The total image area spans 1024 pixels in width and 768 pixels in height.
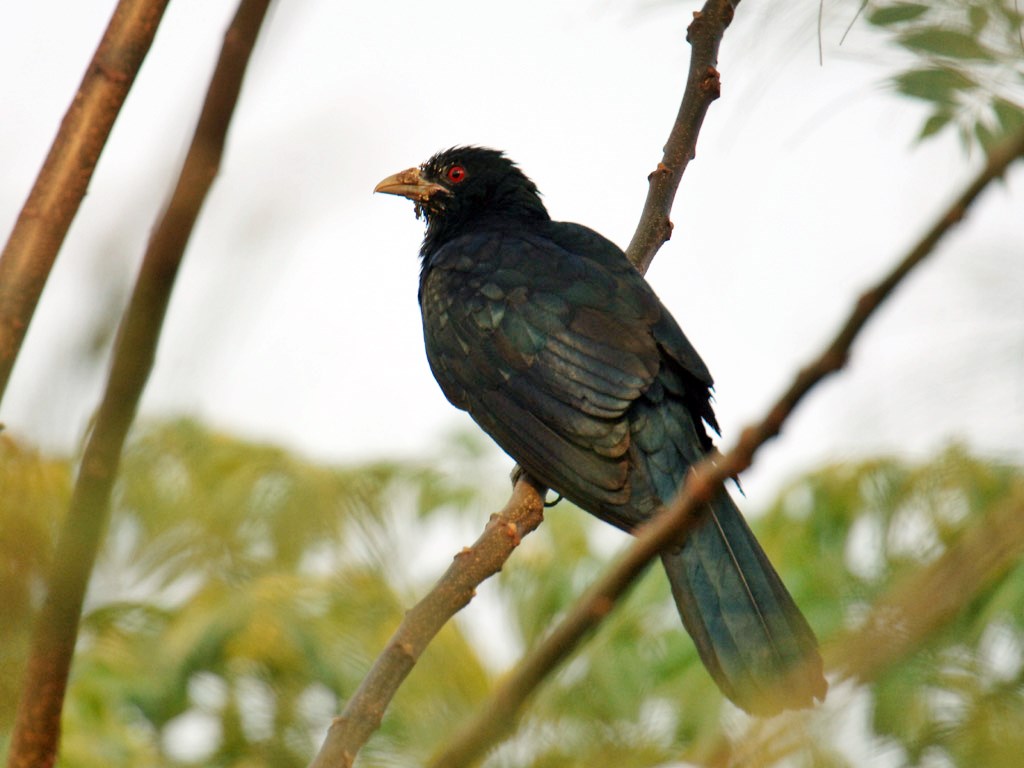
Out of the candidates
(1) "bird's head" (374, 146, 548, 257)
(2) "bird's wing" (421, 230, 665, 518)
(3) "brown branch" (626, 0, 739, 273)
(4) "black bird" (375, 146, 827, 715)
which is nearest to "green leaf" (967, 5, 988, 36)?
(4) "black bird" (375, 146, 827, 715)

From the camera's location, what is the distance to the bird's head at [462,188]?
18.1 ft

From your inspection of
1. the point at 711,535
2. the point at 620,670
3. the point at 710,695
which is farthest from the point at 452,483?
the point at 711,535

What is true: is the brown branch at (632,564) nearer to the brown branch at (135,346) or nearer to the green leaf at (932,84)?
the brown branch at (135,346)

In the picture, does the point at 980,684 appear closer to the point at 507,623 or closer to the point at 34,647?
the point at 34,647

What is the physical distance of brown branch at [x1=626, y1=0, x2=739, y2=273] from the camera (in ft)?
11.8

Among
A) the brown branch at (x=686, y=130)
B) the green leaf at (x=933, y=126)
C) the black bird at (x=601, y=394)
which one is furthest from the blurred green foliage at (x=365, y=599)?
the brown branch at (x=686, y=130)

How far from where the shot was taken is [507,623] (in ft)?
13.7

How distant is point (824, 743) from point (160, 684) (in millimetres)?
4927

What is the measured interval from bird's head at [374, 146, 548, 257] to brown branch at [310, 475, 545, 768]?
2490 mm

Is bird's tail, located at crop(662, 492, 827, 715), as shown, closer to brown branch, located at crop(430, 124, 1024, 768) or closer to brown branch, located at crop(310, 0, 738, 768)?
brown branch, located at crop(310, 0, 738, 768)

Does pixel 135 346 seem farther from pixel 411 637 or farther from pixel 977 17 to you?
pixel 977 17

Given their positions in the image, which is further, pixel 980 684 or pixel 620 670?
pixel 620 670

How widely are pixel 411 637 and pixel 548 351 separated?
1.82 metres

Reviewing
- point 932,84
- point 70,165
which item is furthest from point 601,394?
point 70,165
